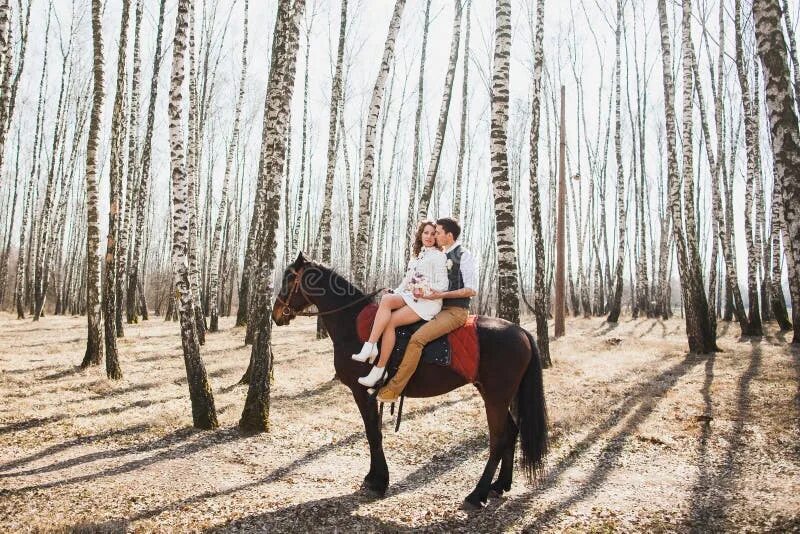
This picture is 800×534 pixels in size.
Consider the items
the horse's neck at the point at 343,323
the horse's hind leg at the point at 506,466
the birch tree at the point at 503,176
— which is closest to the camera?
the horse's hind leg at the point at 506,466

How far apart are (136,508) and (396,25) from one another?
10.3 m

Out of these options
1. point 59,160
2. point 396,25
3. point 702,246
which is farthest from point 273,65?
point 702,246

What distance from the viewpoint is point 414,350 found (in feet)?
15.8

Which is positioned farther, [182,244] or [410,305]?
[182,244]

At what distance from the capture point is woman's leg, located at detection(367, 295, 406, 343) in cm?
481

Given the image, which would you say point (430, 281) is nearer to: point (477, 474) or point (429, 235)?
point (429, 235)

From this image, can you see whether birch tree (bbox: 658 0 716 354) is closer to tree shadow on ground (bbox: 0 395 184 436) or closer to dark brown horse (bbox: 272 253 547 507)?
dark brown horse (bbox: 272 253 547 507)

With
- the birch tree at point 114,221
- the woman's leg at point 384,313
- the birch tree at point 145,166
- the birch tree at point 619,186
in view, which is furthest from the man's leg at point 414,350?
the birch tree at point 619,186

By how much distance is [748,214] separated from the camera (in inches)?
641

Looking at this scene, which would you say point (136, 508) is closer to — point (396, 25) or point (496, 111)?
point (496, 111)

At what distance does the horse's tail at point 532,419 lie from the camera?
16.0ft

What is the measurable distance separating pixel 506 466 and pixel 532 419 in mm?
560

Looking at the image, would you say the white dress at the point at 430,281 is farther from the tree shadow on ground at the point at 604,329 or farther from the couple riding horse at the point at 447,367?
the tree shadow on ground at the point at 604,329

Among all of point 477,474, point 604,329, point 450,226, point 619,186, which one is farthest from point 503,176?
point 619,186
